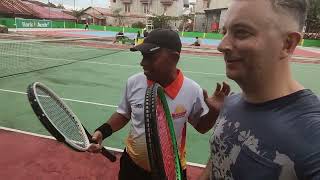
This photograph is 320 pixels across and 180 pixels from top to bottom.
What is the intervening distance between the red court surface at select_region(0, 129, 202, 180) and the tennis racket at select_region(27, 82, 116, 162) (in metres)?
2.20

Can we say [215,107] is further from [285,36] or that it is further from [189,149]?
[189,149]

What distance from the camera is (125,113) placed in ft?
10.6

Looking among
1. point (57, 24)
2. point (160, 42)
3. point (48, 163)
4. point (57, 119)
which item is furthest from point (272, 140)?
point (57, 24)

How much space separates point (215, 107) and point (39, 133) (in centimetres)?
467

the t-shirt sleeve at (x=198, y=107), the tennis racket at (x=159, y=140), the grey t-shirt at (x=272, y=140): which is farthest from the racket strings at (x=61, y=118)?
the grey t-shirt at (x=272, y=140)

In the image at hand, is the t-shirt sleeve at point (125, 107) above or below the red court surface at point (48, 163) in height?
above

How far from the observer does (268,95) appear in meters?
1.69

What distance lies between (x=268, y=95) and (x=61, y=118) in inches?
73.2

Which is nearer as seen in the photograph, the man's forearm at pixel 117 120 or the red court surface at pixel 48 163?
the man's forearm at pixel 117 120

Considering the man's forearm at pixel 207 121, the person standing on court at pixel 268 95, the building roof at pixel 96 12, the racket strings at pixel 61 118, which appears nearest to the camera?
the person standing on court at pixel 268 95

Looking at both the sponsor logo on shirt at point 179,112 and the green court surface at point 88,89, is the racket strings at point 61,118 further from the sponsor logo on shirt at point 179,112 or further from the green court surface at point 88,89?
the green court surface at point 88,89

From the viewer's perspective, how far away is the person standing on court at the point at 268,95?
59.1 inches

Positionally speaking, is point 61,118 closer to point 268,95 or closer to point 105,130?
point 105,130

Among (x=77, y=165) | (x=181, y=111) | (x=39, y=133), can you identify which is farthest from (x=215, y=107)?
(x=39, y=133)
